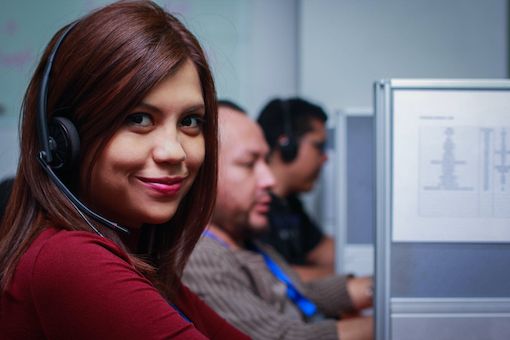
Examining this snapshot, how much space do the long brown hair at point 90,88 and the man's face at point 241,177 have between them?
2.25ft

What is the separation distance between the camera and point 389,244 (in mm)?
940

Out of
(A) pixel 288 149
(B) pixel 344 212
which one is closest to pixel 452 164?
(B) pixel 344 212

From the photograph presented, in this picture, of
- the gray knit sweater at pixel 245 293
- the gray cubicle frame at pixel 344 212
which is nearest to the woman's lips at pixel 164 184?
the gray knit sweater at pixel 245 293

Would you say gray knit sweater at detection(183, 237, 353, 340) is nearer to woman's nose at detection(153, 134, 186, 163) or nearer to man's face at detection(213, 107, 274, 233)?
man's face at detection(213, 107, 274, 233)

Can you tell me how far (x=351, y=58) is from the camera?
226cm

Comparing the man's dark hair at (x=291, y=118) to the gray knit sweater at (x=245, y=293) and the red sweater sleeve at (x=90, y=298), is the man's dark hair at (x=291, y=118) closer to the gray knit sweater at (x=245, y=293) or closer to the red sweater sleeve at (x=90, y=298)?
the gray knit sweater at (x=245, y=293)

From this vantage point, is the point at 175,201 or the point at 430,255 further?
the point at 430,255

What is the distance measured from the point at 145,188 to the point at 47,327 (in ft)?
0.66

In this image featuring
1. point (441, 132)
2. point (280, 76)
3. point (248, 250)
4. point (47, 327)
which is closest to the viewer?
point (47, 327)

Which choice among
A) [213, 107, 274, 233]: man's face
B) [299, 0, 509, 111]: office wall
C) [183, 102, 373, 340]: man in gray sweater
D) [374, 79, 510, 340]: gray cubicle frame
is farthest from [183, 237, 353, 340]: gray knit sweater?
[299, 0, 509, 111]: office wall

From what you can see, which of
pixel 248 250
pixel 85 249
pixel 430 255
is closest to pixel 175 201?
pixel 85 249

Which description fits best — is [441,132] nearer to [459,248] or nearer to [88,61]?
[459,248]

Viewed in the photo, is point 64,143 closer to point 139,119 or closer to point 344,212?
point 139,119

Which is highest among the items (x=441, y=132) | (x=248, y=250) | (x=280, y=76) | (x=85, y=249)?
(x=280, y=76)
